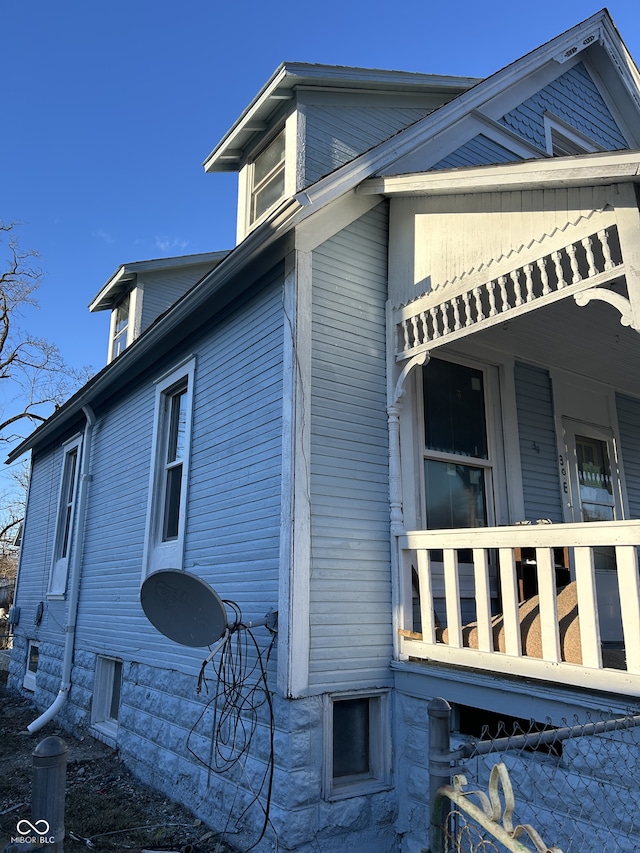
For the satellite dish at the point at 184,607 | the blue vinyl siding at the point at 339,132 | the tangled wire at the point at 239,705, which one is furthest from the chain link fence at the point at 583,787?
the blue vinyl siding at the point at 339,132

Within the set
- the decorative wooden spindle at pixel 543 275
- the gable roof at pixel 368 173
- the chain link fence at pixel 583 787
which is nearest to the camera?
the chain link fence at pixel 583 787

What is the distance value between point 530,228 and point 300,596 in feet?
9.79

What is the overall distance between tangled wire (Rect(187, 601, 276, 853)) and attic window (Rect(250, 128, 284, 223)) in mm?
5058

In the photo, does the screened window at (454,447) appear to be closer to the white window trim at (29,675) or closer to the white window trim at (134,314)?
the white window trim at (134,314)

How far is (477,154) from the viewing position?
22.6ft

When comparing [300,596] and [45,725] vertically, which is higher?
[300,596]

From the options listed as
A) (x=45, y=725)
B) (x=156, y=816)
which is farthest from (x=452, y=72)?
(x=45, y=725)

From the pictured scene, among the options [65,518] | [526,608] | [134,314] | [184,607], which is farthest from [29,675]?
[526,608]

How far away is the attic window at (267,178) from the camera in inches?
307

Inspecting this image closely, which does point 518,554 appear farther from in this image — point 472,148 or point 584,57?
point 584,57

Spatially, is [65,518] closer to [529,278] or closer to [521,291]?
[521,291]

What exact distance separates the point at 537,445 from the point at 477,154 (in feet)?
10.5

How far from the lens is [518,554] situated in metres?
5.86

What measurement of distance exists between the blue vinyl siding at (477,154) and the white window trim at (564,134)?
0.96 meters
